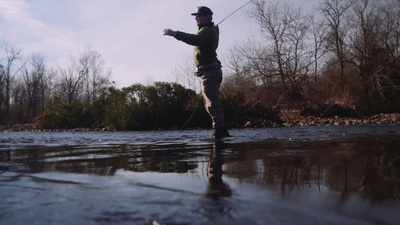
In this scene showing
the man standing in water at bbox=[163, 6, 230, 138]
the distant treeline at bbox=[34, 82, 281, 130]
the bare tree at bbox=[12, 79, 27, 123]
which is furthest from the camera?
the bare tree at bbox=[12, 79, 27, 123]

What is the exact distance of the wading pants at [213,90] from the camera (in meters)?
5.98

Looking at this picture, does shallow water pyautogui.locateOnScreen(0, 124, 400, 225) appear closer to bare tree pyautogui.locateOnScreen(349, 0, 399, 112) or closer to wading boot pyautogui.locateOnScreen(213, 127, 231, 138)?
wading boot pyautogui.locateOnScreen(213, 127, 231, 138)

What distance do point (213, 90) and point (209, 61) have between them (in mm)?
546

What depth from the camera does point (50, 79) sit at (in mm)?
55625

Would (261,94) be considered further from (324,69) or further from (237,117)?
(324,69)

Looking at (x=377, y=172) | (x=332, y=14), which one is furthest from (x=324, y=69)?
(x=377, y=172)

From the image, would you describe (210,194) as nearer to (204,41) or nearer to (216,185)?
(216,185)

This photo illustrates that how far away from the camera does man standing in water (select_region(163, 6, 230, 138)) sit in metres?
5.73

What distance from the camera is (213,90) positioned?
238 inches

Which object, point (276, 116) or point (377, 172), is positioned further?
point (276, 116)

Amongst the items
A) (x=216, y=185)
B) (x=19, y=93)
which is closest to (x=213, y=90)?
(x=216, y=185)

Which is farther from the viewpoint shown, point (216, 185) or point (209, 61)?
point (209, 61)

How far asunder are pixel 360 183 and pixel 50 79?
6064cm

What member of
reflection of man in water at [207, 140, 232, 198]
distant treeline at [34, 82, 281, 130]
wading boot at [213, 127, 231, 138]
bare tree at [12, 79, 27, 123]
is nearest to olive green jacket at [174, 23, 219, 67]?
wading boot at [213, 127, 231, 138]
